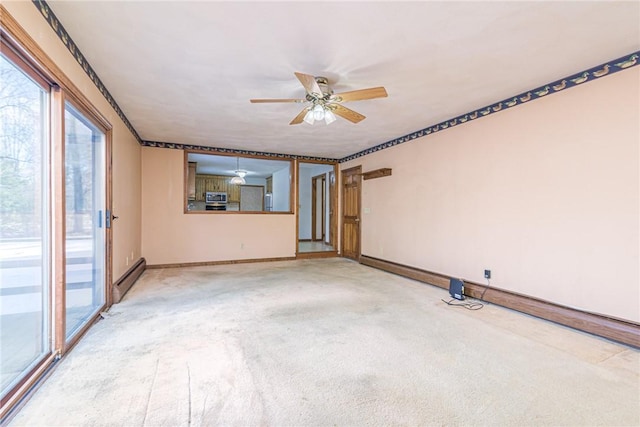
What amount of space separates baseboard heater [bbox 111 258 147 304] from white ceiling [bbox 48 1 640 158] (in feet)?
7.26

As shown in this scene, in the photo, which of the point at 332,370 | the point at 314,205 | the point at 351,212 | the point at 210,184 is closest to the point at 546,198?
the point at 332,370

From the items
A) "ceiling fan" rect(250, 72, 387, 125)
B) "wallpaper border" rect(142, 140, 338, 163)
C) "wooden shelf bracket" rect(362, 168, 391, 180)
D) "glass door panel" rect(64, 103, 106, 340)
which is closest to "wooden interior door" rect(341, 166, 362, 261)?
"wooden shelf bracket" rect(362, 168, 391, 180)

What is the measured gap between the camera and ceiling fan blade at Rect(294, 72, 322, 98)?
2.33m

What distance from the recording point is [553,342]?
2541 millimetres

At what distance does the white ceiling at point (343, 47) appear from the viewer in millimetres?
1956

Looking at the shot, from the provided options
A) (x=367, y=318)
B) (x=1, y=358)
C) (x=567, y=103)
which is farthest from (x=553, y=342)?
(x=1, y=358)

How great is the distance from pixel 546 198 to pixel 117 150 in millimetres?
5002

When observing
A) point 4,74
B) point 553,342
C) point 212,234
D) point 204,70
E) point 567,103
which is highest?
point 204,70

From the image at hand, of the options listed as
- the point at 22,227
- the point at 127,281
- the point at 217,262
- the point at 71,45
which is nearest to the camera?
the point at 22,227

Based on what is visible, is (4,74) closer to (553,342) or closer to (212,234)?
(553,342)

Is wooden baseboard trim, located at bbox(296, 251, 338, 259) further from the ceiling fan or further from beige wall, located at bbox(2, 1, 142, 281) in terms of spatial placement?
the ceiling fan

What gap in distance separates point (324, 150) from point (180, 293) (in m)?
3.81

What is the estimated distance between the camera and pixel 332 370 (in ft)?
6.75

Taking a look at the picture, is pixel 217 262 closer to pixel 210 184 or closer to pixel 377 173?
pixel 377 173
